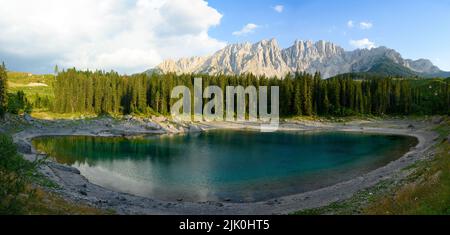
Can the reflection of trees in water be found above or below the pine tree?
below

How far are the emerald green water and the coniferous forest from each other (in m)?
47.9

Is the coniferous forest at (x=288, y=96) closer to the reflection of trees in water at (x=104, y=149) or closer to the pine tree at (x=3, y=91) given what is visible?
the pine tree at (x=3, y=91)

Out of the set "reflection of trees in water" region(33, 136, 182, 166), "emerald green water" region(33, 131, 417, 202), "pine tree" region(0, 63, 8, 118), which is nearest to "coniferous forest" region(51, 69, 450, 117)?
"pine tree" region(0, 63, 8, 118)

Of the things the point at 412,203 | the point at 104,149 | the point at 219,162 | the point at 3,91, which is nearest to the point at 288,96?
the point at 104,149

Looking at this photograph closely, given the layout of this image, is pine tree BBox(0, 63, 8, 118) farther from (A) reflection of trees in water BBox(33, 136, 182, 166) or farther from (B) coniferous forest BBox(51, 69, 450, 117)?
(B) coniferous forest BBox(51, 69, 450, 117)

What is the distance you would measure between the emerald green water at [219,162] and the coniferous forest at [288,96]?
47948mm

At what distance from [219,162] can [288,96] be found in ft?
288

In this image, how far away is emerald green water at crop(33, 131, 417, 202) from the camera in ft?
133

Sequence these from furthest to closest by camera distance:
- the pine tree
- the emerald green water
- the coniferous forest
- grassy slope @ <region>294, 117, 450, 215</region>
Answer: the coniferous forest → the pine tree → the emerald green water → grassy slope @ <region>294, 117, 450, 215</region>

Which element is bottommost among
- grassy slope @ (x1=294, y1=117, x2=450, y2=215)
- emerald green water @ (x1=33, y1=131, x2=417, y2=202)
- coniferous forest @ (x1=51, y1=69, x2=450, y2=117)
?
emerald green water @ (x1=33, y1=131, x2=417, y2=202)

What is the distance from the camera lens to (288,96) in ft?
455

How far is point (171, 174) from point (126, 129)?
5825cm
